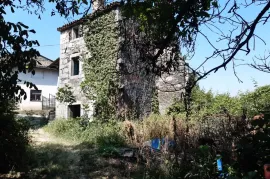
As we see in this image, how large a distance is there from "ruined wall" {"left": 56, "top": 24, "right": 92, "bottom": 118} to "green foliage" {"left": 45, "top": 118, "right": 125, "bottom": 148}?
1.42 metres

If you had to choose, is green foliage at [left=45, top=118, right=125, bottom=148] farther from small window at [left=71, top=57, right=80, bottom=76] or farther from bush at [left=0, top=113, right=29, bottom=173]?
small window at [left=71, top=57, right=80, bottom=76]

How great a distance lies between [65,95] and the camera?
1619 centimetres

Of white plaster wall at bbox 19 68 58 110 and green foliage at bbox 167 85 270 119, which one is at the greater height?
white plaster wall at bbox 19 68 58 110

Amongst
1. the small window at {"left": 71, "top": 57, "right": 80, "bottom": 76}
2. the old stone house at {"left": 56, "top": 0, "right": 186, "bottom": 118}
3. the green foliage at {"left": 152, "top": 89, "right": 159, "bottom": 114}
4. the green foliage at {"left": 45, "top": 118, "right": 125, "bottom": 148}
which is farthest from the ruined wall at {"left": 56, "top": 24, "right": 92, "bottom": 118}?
the green foliage at {"left": 152, "top": 89, "right": 159, "bottom": 114}

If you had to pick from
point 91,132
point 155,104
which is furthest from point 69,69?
point 91,132

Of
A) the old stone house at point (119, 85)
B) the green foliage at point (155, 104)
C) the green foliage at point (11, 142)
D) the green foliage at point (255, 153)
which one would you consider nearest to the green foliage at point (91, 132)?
the old stone house at point (119, 85)

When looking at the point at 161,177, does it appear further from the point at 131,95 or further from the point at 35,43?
the point at 131,95

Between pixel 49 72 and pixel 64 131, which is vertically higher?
pixel 49 72

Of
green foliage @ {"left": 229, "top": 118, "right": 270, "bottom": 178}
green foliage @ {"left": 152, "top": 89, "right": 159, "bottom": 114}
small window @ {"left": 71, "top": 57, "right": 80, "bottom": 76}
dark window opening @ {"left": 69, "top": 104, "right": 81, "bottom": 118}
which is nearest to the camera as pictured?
green foliage @ {"left": 229, "top": 118, "right": 270, "bottom": 178}

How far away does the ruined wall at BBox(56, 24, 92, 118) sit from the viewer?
52.7ft

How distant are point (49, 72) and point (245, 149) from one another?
1051 inches

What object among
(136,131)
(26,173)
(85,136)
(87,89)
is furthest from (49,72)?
(26,173)

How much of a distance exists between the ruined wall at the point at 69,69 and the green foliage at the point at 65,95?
230 millimetres

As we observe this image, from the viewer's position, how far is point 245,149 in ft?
9.11
